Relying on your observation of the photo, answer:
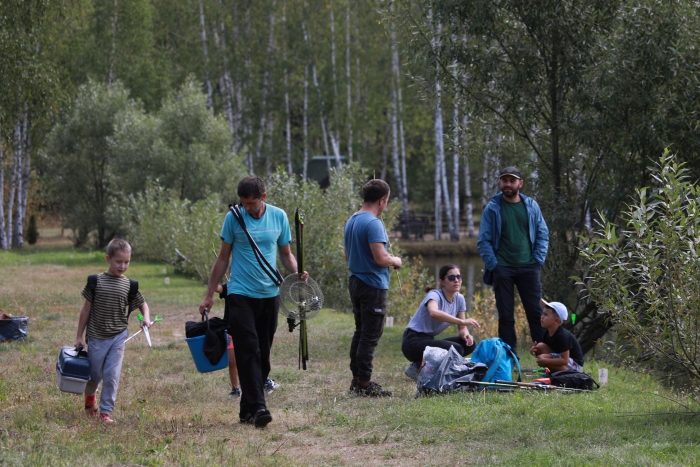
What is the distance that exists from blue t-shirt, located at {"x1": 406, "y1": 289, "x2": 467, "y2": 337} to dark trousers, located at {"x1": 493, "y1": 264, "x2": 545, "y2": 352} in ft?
1.45

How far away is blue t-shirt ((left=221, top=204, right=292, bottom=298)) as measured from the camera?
688 centimetres

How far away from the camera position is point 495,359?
8.06 m

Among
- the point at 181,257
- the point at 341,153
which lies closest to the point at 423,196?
the point at 341,153

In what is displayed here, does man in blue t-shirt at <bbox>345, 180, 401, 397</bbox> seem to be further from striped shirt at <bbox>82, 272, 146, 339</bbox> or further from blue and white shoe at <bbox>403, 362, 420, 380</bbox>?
striped shirt at <bbox>82, 272, 146, 339</bbox>

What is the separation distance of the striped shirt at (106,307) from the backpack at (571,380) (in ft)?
13.0

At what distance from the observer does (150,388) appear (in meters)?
8.50

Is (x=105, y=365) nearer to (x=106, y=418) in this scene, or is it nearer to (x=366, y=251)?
(x=106, y=418)

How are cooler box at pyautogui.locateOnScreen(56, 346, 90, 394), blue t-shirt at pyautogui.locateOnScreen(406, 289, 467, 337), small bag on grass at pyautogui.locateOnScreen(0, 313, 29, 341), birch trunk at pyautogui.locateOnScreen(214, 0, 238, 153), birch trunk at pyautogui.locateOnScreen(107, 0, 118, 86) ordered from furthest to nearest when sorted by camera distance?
birch trunk at pyautogui.locateOnScreen(214, 0, 238, 153) → birch trunk at pyautogui.locateOnScreen(107, 0, 118, 86) → small bag on grass at pyautogui.locateOnScreen(0, 313, 29, 341) → blue t-shirt at pyautogui.locateOnScreen(406, 289, 467, 337) → cooler box at pyautogui.locateOnScreen(56, 346, 90, 394)

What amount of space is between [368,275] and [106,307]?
231 centimetres

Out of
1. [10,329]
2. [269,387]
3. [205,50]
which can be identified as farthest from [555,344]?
[205,50]

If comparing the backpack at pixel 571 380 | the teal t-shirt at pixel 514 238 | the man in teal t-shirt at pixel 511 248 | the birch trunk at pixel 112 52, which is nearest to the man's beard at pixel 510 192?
the man in teal t-shirt at pixel 511 248

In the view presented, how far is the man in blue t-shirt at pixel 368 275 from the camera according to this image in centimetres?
789

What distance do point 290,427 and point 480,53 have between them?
7.54 metres

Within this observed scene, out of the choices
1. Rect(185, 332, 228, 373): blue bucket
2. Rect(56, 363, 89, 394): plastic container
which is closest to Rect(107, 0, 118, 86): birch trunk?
Rect(185, 332, 228, 373): blue bucket
